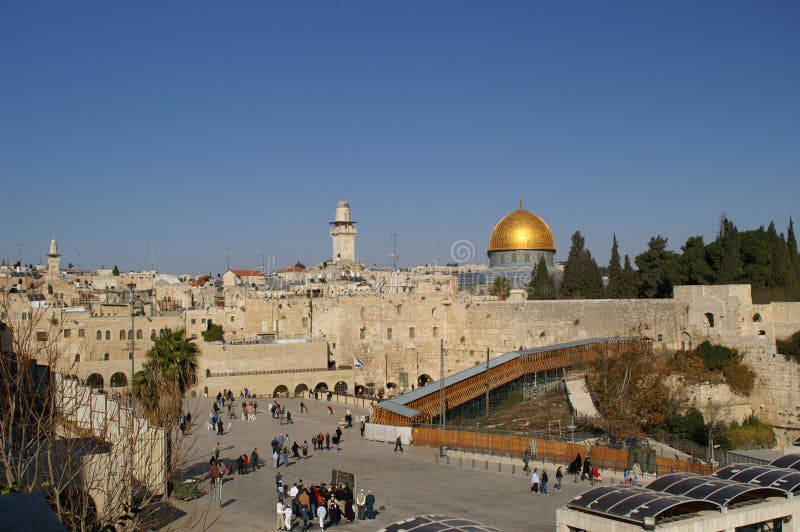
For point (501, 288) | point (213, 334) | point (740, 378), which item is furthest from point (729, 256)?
point (213, 334)

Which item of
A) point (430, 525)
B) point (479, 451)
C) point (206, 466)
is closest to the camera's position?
point (430, 525)

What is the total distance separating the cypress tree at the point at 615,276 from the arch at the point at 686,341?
7968mm

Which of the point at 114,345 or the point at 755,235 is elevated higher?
Answer: the point at 755,235

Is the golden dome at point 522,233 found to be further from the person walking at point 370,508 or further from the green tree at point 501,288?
the person walking at point 370,508

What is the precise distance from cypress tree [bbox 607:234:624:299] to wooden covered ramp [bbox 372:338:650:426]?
7.00 m

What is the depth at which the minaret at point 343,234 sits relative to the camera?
77662 mm

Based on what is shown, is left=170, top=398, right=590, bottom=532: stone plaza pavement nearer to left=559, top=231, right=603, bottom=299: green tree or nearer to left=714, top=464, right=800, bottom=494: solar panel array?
left=714, top=464, right=800, bottom=494: solar panel array

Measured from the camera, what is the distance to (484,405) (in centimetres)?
2700

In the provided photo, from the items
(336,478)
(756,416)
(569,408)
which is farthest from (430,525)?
(756,416)

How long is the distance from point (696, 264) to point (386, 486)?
22.6 m

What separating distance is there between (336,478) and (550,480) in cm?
462

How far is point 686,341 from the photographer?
3009 cm

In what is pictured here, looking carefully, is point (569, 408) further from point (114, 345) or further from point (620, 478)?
point (114, 345)

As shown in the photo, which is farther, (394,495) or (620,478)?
(620,478)
